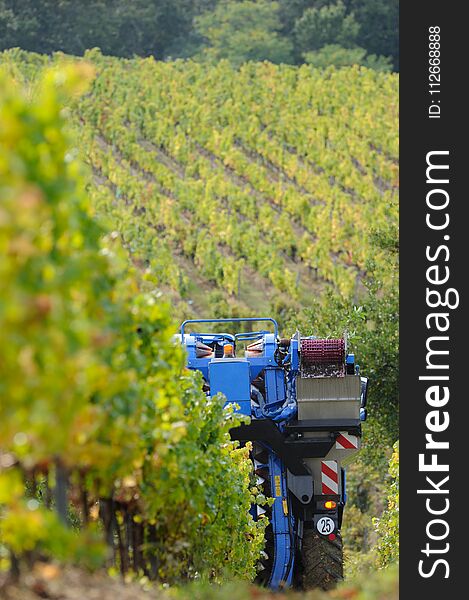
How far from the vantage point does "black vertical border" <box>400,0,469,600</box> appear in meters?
6.76

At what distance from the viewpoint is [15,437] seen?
15.2ft

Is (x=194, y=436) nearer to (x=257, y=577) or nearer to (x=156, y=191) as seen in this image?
(x=257, y=577)

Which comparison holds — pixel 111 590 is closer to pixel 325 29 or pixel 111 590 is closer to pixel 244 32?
pixel 244 32

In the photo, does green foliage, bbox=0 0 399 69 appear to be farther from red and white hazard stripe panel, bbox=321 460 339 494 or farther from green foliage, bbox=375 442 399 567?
red and white hazard stripe panel, bbox=321 460 339 494

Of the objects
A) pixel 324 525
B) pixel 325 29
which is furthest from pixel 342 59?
pixel 324 525

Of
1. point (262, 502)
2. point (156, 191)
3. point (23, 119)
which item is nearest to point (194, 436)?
point (262, 502)

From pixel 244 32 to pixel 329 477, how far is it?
5907cm

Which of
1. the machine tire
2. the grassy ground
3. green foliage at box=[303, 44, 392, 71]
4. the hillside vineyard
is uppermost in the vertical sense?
green foliage at box=[303, 44, 392, 71]

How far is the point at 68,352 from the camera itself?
13.2ft

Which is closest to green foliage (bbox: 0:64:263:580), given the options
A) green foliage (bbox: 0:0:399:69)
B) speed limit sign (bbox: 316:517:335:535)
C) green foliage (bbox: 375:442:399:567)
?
speed limit sign (bbox: 316:517:335:535)

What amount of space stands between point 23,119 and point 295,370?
265 inches

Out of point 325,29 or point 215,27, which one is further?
point 215,27

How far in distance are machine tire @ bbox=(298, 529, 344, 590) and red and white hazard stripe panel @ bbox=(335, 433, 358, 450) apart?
81 cm

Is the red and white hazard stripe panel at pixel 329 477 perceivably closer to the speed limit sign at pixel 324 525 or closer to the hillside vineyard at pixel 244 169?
the speed limit sign at pixel 324 525
